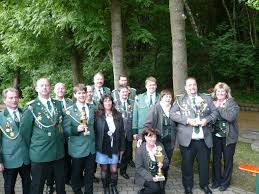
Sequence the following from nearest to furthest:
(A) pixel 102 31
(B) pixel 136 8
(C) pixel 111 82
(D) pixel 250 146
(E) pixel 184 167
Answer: (E) pixel 184 167 < (D) pixel 250 146 < (A) pixel 102 31 < (B) pixel 136 8 < (C) pixel 111 82

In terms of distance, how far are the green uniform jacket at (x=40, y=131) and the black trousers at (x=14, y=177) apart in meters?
0.36

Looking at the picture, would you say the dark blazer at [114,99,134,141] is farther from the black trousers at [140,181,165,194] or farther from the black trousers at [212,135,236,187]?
the black trousers at [140,181,165,194]

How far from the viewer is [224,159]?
671cm

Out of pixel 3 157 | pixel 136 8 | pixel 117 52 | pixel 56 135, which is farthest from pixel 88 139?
pixel 136 8

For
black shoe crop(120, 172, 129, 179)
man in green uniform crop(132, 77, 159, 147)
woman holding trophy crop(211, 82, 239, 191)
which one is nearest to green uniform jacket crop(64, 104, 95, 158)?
man in green uniform crop(132, 77, 159, 147)

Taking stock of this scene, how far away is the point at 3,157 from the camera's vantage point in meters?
5.48

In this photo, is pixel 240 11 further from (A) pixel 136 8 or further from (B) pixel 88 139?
(B) pixel 88 139

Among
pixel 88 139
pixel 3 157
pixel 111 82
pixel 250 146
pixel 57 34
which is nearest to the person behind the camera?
pixel 3 157

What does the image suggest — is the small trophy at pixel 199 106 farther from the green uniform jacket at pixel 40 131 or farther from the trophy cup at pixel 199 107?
the green uniform jacket at pixel 40 131

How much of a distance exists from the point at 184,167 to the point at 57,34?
966 cm

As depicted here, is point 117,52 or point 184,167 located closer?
point 184,167

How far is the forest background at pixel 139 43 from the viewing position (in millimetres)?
12141

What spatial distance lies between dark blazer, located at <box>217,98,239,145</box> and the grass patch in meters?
0.90

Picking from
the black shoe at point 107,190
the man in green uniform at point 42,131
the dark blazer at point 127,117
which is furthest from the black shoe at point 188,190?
the man in green uniform at point 42,131
